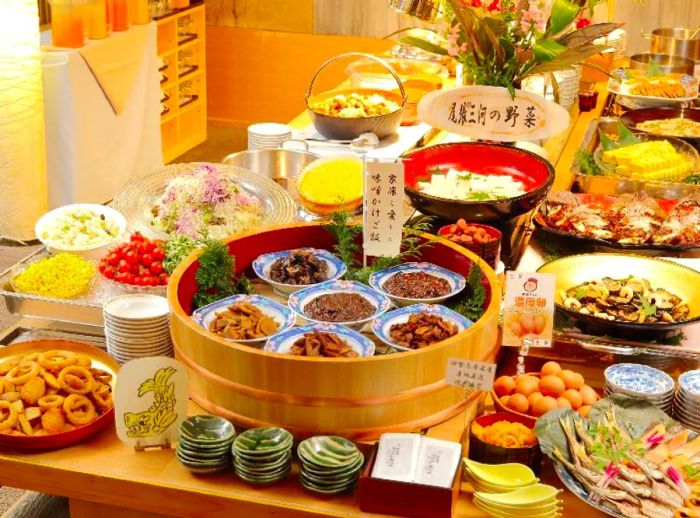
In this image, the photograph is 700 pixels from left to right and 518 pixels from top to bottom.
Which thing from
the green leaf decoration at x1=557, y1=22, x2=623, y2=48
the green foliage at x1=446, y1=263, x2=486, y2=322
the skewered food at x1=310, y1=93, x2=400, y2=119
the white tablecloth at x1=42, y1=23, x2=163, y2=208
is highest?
the green leaf decoration at x1=557, y1=22, x2=623, y2=48

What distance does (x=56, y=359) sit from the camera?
2.51m

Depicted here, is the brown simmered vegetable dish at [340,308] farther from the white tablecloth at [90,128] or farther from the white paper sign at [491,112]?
the white tablecloth at [90,128]

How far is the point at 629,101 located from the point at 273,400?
11.7 ft

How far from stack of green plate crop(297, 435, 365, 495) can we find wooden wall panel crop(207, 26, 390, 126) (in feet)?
21.0

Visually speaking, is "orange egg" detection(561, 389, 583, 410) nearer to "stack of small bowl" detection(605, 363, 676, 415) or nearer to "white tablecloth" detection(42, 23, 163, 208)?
"stack of small bowl" detection(605, 363, 676, 415)

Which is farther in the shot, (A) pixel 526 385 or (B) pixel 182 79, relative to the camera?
(B) pixel 182 79

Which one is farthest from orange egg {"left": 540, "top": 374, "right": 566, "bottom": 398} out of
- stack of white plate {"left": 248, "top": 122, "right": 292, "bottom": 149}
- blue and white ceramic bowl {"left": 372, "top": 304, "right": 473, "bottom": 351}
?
stack of white plate {"left": 248, "top": 122, "right": 292, "bottom": 149}

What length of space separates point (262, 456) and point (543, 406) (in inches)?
28.3

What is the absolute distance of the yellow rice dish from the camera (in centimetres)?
336

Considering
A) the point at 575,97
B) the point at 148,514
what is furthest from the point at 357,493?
the point at 575,97

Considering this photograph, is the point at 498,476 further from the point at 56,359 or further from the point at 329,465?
the point at 56,359

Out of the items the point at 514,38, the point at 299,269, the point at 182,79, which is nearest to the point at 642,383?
the point at 299,269

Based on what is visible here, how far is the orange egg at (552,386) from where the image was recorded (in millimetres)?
2455

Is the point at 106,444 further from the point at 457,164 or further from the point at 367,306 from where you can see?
the point at 457,164
